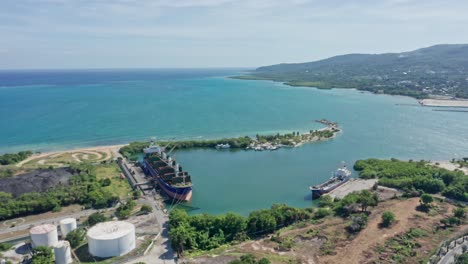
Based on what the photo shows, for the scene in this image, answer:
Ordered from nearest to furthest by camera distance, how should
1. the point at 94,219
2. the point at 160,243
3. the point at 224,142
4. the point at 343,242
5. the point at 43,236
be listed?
1. the point at 43,236
2. the point at 343,242
3. the point at 160,243
4. the point at 94,219
5. the point at 224,142

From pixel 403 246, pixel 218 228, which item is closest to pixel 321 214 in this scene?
pixel 403 246

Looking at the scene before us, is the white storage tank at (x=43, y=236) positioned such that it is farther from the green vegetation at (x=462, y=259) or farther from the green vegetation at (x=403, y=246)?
the green vegetation at (x=462, y=259)

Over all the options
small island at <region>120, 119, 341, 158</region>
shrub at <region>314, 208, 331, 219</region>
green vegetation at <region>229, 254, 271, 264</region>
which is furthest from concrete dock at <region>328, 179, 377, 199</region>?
small island at <region>120, 119, 341, 158</region>

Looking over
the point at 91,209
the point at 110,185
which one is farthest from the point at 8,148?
the point at 91,209

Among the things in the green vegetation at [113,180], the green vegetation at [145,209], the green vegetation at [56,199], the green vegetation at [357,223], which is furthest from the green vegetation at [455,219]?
the green vegetation at [56,199]

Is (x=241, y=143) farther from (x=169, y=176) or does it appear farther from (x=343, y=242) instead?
(x=343, y=242)

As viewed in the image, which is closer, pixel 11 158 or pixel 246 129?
pixel 11 158

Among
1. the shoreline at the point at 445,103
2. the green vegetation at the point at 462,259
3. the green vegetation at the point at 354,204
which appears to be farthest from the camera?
the shoreline at the point at 445,103
